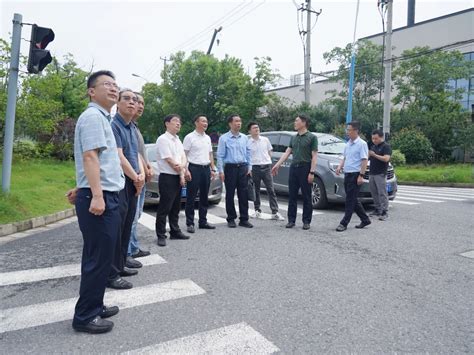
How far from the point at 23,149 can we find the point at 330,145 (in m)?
9.83

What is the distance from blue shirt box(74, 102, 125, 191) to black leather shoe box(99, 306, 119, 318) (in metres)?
1.00

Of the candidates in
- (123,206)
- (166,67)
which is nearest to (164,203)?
(123,206)

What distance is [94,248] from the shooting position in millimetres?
2773

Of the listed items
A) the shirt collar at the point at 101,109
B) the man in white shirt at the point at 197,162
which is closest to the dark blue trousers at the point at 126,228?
the shirt collar at the point at 101,109

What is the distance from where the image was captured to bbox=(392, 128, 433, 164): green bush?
20.2m

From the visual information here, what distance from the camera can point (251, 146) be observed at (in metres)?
7.43

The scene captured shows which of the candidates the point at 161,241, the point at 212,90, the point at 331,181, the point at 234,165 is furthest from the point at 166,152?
the point at 212,90

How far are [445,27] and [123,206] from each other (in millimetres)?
33307

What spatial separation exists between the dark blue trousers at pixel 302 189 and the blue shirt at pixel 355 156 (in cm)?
71

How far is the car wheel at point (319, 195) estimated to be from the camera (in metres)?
8.30

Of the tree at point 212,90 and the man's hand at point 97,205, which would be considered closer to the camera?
the man's hand at point 97,205

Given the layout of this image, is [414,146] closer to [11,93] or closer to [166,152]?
[166,152]

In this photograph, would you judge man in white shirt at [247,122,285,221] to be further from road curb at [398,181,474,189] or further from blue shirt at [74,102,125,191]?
road curb at [398,181,474,189]

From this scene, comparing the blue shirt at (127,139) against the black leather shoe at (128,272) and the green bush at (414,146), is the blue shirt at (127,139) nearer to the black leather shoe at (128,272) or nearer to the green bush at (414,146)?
the black leather shoe at (128,272)
